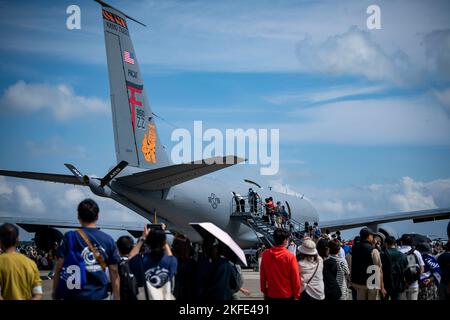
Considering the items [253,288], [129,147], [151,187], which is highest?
[129,147]

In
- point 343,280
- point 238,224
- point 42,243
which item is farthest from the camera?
point 238,224

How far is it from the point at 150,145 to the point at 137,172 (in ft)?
8.49

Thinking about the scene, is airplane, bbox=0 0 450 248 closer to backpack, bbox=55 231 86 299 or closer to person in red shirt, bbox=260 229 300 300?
person in red shirt, bbox=260 229 300 300

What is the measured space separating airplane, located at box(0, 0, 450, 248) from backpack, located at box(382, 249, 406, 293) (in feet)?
27.8

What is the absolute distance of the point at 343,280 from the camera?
11211 mm

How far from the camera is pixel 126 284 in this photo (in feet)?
24.5

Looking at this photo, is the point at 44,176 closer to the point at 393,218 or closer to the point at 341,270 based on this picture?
the point at 341,270

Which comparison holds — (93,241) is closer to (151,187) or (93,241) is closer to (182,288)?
(182,288)

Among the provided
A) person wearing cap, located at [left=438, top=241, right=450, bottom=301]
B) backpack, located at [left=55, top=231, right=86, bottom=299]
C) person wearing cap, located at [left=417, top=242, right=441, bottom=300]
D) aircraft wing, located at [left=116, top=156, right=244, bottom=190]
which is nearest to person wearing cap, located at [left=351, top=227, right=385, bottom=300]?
person wearing cap, located at [left=438, top=241, right=450, bottom=301]

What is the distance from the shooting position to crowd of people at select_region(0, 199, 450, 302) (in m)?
7.35

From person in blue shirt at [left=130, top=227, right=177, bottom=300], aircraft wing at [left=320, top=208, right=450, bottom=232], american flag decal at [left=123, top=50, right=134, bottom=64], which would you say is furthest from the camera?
aircraft wing at [left=320, top=208, right=450, bottom=232]

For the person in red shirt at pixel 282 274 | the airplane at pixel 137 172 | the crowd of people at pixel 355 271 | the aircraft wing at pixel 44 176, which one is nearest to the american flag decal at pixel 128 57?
the airplane at pixel 137 172
